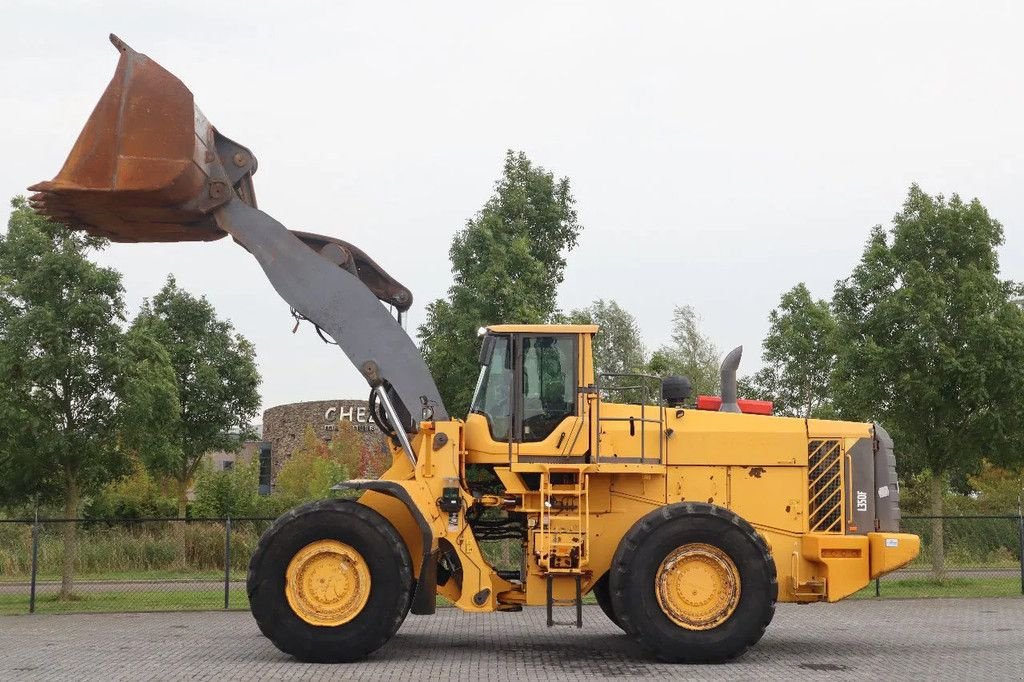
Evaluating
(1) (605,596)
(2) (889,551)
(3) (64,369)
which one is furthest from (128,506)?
(2) (889,551)

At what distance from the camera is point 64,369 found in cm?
2064

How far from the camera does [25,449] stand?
2072cm

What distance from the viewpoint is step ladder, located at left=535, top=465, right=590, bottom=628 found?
13.5m

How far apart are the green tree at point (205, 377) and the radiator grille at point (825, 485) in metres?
32.1

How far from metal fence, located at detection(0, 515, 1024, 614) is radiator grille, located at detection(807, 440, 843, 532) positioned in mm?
9071

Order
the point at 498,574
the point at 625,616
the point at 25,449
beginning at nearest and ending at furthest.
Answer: the point at 625,616 → the point at 498,574 → the point at 25,449

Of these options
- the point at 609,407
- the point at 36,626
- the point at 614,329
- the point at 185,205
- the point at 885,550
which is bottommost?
the point at 36,626

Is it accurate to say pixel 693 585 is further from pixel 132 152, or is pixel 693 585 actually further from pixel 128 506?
pixel 128 506

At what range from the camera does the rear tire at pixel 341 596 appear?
42.8 ft

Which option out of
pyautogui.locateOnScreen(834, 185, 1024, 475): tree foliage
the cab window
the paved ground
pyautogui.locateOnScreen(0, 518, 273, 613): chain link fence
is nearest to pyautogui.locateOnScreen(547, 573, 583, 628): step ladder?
the paved ground

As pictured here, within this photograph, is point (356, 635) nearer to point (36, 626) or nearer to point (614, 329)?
point (36, 626)

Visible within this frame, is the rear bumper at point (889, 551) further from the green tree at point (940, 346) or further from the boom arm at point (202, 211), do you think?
the green tree at point (940, 346)

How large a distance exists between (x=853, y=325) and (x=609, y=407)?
489 inches

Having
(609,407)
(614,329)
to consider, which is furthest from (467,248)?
(614,329)
